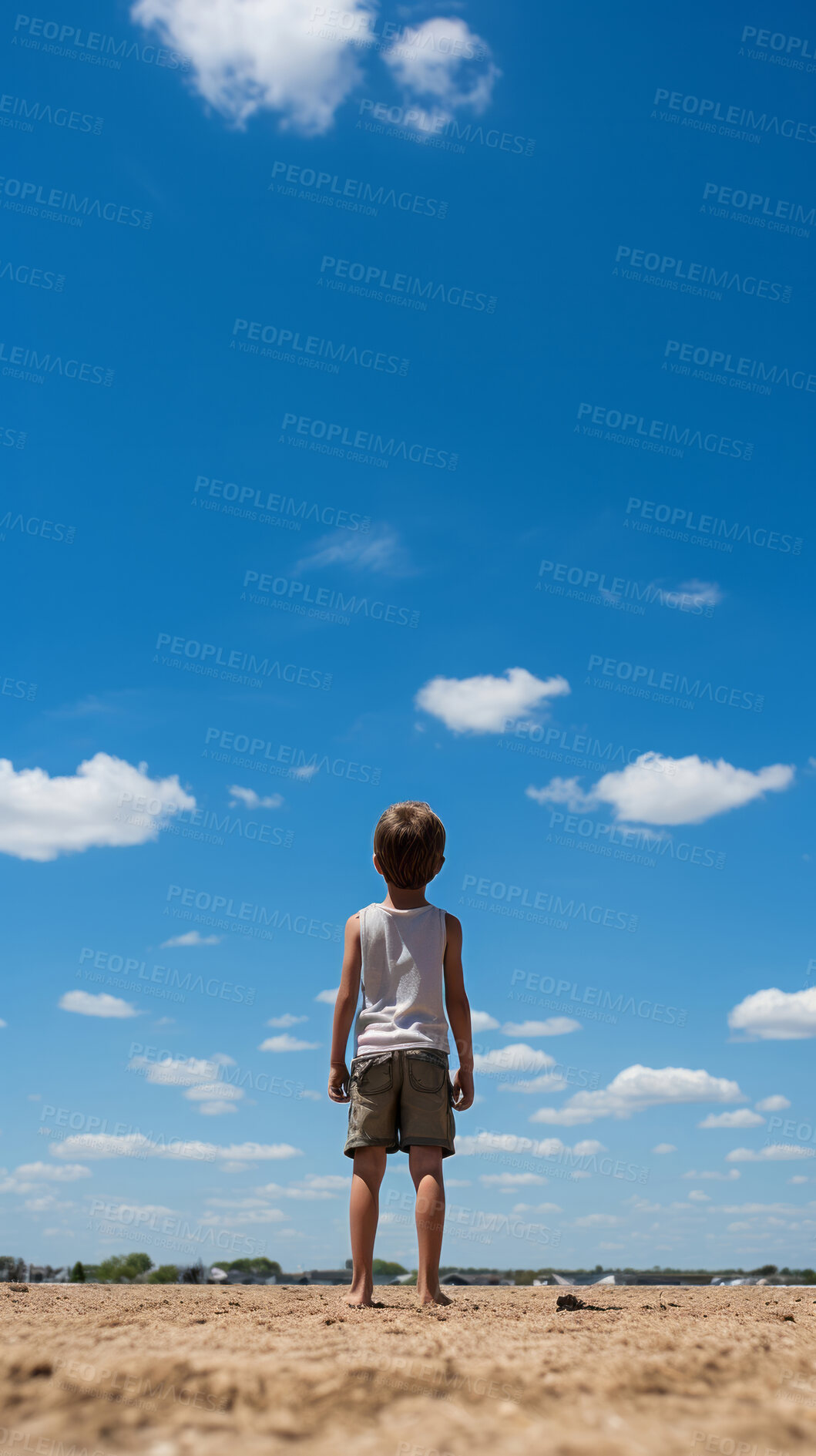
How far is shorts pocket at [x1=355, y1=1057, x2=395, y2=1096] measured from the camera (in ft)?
15.5

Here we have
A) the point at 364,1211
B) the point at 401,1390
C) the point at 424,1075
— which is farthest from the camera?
the point at 424,1075

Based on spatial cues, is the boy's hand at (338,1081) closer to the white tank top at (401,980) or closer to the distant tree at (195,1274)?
the white tank top at (401,980)

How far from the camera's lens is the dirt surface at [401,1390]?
187 centimetres

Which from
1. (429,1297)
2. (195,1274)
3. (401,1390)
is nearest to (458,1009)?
(429,1297)

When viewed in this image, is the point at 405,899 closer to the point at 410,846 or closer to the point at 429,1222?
the point at 410,846

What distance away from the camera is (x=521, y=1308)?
489cm

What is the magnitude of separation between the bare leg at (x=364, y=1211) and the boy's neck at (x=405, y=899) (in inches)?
47.8

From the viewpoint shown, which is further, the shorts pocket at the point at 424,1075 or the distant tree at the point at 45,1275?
the distant tree at the point at 45,1275

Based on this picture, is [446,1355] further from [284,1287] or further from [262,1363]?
[284,1287]

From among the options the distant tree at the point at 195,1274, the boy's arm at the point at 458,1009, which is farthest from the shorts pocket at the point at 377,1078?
the distant tree at the point at 195,1274

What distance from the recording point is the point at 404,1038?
4781 millimetres

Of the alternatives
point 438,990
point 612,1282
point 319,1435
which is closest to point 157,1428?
point 319,1435

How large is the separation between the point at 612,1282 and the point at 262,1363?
27.8 ft

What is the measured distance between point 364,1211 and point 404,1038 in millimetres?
829
